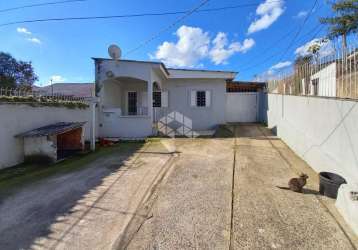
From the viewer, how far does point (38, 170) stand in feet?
20.4

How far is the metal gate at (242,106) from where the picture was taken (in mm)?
16891

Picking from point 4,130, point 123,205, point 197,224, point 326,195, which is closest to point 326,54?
point 326,195

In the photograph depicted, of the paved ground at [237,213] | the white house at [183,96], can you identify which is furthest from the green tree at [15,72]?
the paved ground at [237,213]

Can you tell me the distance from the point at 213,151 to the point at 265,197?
13.1 feet

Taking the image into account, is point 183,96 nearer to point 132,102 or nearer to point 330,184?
point 132,102

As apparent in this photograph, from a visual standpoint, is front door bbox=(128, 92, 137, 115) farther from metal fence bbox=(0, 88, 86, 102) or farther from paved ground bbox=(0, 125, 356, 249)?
paved ground bbox=(0, 125, 356, 249)

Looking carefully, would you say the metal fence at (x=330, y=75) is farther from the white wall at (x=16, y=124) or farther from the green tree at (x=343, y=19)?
the white wall at (x=16, y=124)

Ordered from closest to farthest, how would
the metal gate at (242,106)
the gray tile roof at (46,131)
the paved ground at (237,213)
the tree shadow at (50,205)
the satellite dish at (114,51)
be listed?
the paved ground at (237,213), the tree shadow at (50,205), the gray tile roof at (46,131), the satellite dish at (114,51), the metal gate at (242,106)

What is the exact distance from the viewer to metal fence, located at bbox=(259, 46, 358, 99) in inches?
171

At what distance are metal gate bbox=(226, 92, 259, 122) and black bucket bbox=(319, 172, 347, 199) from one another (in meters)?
12.8

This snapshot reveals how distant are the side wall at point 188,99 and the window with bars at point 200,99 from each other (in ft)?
0.81

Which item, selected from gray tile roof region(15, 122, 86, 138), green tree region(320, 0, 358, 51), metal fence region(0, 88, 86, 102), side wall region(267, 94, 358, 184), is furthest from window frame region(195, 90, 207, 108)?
gray tile roof region(15, 122, 86, 138)

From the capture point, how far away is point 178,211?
12.3 ft

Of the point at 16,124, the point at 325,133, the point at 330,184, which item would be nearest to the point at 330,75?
the point at 325,133
